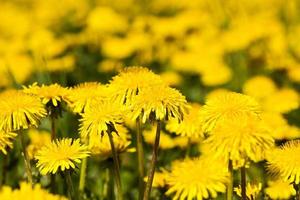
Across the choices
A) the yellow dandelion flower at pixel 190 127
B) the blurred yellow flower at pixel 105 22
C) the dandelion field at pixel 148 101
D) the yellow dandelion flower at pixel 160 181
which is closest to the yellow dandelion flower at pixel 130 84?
the dandelion field at pixel 148 101

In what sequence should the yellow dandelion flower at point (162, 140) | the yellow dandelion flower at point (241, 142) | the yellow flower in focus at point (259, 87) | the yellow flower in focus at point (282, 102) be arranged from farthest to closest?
the yellow flower in focus at point (259, 87) < the yellow flower in focus at point (282, 102) < the yellow dandelion flower at point (162, 140) < the yellow dandelion flower at point (241, 142)

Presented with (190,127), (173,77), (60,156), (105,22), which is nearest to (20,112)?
(60,156)

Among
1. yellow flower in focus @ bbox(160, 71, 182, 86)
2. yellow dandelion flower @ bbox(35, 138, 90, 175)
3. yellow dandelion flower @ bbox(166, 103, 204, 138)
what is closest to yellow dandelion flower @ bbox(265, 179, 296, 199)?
yellow dandelion flower @ bbox(166, 103, 204, 138)

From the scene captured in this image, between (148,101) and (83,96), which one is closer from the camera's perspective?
(148,101)

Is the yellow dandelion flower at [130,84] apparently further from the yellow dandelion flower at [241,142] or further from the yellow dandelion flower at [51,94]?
the yellow dandelion flower at [241,142]

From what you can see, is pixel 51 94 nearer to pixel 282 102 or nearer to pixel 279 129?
pixel 279 129

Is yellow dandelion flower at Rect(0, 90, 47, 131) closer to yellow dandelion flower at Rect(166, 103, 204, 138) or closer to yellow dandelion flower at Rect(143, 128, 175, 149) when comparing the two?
yellow dandelion flower at Rect(166, 103, 204, 138)
